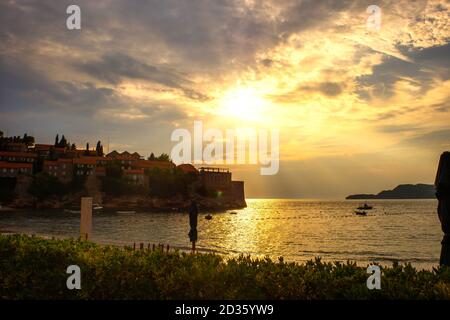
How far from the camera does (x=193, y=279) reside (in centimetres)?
748

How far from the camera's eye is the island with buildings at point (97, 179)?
13050cm

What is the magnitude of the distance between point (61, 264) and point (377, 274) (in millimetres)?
6992

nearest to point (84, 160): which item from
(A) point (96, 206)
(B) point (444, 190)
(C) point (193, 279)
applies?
(A) point (96, 206)

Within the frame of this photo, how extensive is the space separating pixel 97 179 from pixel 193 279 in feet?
470

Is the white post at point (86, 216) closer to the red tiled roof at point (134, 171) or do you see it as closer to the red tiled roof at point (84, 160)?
the red tiled roof at point (84, 160)

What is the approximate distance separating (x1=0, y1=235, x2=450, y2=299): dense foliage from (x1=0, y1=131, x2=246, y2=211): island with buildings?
133 meters

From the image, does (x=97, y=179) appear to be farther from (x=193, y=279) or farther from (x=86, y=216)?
(x=193, y=279)

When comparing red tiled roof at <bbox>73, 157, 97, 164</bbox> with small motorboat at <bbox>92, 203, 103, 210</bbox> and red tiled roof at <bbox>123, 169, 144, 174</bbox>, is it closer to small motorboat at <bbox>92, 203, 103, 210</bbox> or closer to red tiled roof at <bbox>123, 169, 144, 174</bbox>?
red tiled roof at <bbox>123, 169, 144, 174</bbox>

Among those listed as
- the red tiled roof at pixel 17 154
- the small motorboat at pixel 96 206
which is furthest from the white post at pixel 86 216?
the red tiled roof at pixel 17 154

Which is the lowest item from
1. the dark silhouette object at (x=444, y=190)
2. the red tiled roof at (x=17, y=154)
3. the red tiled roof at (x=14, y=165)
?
the dark silhouette object at (x=444, y=190)

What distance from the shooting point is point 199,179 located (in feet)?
544

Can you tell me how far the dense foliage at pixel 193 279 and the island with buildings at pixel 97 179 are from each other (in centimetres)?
13325
